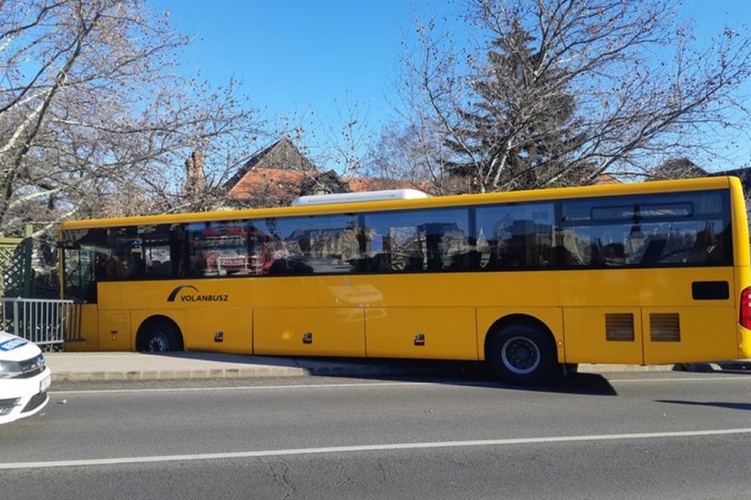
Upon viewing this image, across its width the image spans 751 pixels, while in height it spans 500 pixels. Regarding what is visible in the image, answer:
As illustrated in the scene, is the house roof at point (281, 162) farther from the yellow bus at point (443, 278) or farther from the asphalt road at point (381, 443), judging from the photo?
the asphalt road at point (381, 443)

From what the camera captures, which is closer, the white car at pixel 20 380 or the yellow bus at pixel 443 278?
the white car at pixel 20 380

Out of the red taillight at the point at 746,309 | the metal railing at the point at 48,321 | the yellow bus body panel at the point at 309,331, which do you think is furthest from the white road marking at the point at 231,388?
the red taillight at the point at 746,309

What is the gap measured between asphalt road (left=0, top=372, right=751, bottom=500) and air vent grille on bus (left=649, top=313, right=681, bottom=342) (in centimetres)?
79

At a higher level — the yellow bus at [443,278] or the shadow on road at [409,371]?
the yellow bus at [443,278]

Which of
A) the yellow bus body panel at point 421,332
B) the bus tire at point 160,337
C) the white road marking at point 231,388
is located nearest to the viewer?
the white road marking at point 231,388

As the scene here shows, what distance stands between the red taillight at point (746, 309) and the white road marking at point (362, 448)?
2068mm

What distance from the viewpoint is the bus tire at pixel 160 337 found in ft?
37.4

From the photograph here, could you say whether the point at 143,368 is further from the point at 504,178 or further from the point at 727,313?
the point at 504,178

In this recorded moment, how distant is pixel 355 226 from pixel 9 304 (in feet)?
28.0

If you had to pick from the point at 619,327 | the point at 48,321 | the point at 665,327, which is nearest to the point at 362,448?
the point at 619,327

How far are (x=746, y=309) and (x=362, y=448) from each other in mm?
5610

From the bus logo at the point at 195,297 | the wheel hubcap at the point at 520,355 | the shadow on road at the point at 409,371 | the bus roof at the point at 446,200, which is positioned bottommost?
the shadow on road at the point at 409,371

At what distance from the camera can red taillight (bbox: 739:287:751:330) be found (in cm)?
792

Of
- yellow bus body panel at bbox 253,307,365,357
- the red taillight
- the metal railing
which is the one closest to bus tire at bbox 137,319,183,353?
the metal railing
